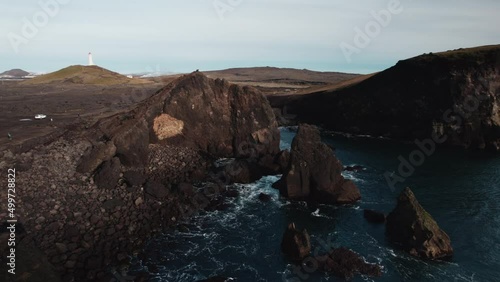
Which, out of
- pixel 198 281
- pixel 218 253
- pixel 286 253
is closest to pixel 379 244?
pixel 286 253

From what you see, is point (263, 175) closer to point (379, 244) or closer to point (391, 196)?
point (391, 196)

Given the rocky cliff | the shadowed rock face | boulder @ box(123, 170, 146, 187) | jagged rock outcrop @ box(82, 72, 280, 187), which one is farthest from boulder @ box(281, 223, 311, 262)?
the rocky cliff

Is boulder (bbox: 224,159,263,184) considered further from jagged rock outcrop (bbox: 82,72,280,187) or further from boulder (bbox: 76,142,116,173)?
boulder (bbox: 76,142,116,173)

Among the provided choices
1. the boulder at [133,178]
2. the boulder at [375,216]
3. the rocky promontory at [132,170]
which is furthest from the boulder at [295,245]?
the boulder at [133,178]

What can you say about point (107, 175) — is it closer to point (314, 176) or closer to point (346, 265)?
point (314, 176)

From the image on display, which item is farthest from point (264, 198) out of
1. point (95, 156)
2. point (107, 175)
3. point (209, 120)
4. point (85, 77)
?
point (85, 77)
